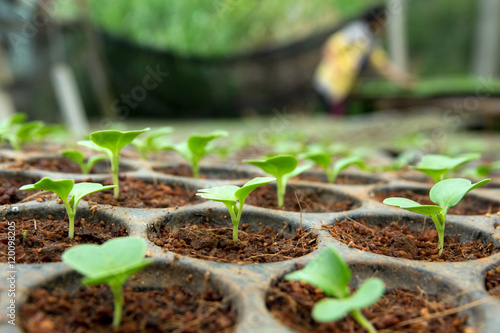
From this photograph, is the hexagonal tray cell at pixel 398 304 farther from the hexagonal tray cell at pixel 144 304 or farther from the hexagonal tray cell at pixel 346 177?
the hexagonal tray cell at pixel 346 177

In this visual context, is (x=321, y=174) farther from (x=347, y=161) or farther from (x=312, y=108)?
(x=312, y=108)

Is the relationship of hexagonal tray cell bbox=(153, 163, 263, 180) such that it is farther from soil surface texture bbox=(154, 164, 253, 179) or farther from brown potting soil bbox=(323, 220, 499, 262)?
brown potting soil bbox=(323, 220, 499, 262)

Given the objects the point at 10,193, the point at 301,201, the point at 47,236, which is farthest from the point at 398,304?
the point at 10,193

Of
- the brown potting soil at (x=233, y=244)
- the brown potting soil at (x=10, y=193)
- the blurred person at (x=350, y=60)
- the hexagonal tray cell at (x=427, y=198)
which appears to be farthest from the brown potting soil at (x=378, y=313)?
the blurred person at (x=350, y=60)

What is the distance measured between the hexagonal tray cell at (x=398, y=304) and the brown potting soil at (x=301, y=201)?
1.21ft

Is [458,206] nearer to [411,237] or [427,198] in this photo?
[427,198]

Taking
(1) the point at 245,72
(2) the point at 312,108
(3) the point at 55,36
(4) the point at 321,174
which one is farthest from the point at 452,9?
(4) the point at 321,174

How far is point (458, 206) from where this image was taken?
3.79ft

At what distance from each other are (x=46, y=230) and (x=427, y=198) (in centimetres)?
104

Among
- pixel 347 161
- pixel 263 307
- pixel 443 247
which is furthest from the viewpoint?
pixel 347 161

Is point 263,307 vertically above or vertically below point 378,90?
below

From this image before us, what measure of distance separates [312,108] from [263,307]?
23.1 feet

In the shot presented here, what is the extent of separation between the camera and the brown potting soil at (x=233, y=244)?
70cm

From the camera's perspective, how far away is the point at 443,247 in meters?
0.81
